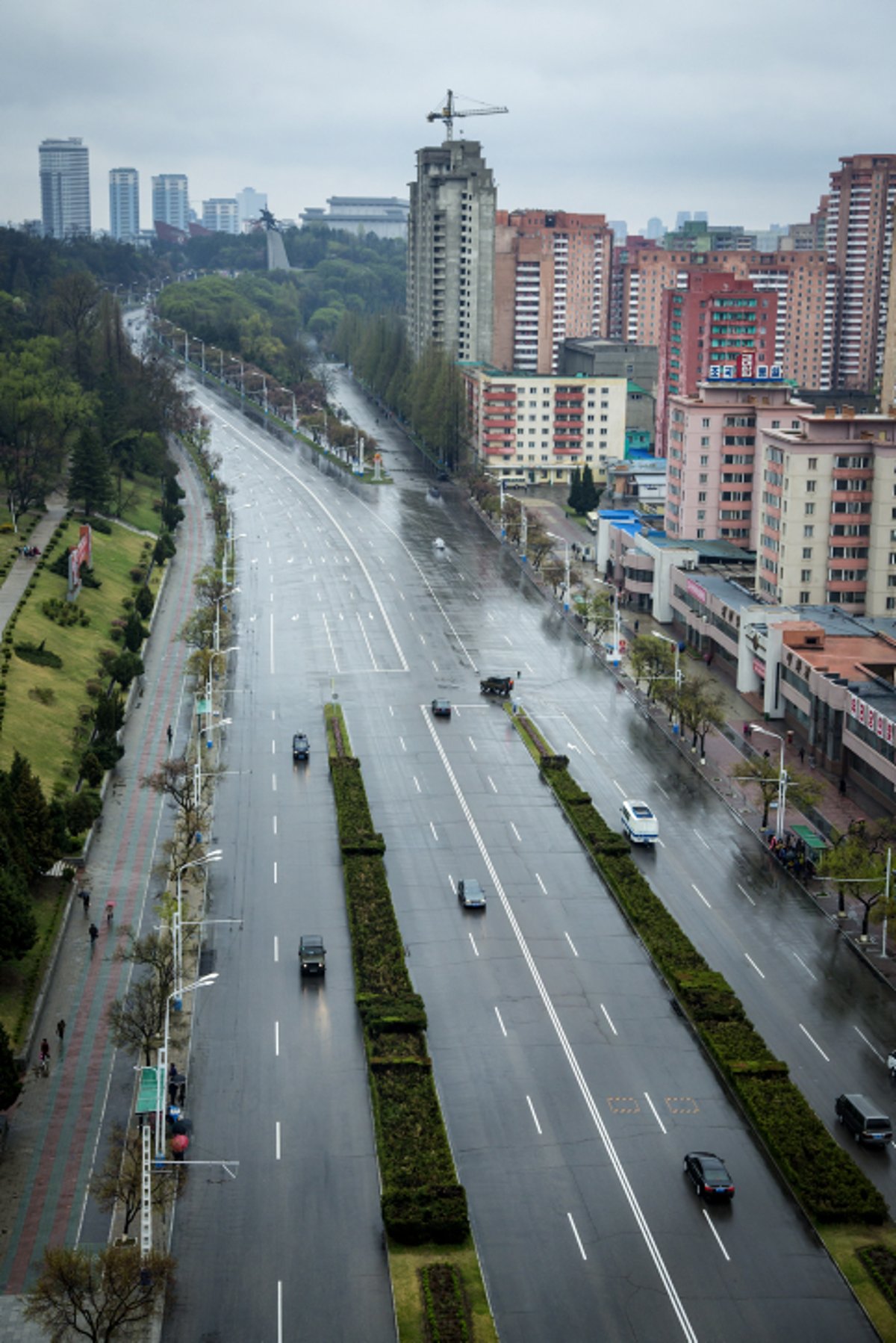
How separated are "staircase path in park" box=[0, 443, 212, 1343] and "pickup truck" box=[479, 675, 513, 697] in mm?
19831

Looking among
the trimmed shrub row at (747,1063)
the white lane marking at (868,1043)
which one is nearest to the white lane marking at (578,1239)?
the trimmed shrub row at (747,1063)

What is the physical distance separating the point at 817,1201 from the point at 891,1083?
9.30m

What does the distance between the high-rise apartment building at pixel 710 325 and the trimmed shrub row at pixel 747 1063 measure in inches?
4426

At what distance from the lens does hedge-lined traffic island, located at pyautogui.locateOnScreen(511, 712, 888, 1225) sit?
159 feet

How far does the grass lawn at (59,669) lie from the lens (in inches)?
3319

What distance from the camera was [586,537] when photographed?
160625 mm

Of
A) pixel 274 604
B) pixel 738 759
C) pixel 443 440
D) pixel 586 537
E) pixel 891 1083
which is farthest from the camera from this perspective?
pixel 443 440

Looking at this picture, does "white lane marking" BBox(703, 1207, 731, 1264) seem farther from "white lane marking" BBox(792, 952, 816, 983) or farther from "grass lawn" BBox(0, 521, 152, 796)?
"grass lawn" BBox(0, 521, 152, 796)

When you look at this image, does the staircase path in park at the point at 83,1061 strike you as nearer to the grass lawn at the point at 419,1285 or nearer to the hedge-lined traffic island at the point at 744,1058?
the grass lawn at the point at 419,1285

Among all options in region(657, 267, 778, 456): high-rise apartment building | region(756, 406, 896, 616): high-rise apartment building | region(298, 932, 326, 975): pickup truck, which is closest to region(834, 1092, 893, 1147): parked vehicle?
region(298, 932, 326, 975): pickup truck

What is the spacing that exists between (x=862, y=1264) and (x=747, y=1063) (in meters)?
10.7

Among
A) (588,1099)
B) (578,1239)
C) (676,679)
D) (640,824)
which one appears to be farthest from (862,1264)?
(676,679)

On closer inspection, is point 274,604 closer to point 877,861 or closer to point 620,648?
point 620,648

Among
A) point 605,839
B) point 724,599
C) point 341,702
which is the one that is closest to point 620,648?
point 724,599
